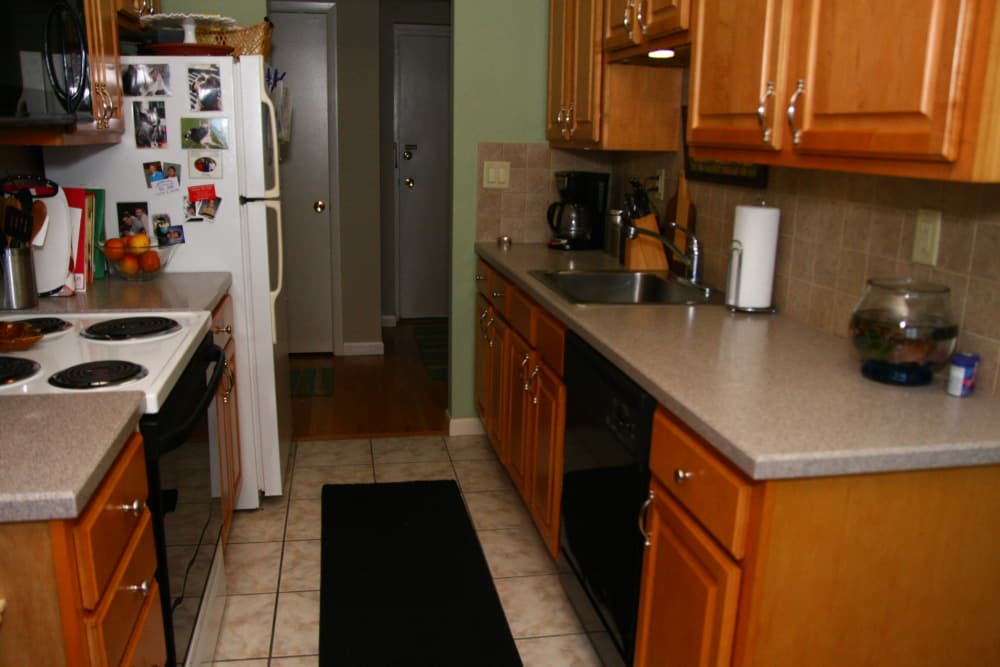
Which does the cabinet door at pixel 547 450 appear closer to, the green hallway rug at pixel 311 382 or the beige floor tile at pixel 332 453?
the beige floor tile at pixel 332 453

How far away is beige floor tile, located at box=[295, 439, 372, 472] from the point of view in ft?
12.0

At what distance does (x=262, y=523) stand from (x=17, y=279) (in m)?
1.22

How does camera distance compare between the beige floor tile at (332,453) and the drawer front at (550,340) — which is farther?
the beige floor tile at (332,453)

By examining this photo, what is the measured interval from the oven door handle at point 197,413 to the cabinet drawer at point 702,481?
3.21 feet

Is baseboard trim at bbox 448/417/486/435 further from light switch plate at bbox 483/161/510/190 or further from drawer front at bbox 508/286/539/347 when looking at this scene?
light switch plate at bbox 483/161/510/190

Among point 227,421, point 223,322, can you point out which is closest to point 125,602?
point 227,421

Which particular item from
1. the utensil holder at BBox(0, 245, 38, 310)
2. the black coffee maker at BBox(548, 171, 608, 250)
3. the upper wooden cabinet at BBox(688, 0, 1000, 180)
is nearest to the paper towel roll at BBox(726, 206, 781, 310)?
the upper wooden cabinet at BBox(688, 0, 1000, 180)

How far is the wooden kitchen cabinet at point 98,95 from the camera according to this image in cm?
213

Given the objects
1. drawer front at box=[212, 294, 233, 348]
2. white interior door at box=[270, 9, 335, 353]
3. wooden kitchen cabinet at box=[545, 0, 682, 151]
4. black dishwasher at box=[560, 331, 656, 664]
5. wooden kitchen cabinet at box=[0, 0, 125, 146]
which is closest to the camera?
black dishwasher at box=[560, 331, 656, 664]

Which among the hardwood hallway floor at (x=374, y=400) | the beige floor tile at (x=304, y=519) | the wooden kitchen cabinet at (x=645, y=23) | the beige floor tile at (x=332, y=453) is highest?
the wooden kitchen cabinet at (x=645, y=23)

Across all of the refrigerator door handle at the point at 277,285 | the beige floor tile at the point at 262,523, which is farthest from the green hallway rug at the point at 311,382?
the refrigerator door handle at the point at 277,285

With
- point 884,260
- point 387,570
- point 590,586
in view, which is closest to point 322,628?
point 387,570

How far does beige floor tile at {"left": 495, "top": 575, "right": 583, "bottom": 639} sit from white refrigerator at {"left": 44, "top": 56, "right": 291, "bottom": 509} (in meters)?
1.13

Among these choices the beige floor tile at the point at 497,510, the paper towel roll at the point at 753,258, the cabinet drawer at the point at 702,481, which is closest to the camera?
Answer: the cabinet drawer at the point at 702,481
